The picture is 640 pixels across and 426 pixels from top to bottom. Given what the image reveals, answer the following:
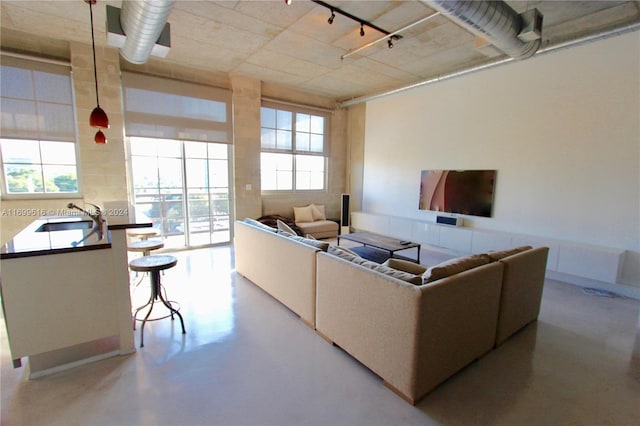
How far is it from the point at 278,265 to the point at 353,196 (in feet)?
14.9

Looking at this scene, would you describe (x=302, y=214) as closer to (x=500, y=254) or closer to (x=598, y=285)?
(x=500, y=254)

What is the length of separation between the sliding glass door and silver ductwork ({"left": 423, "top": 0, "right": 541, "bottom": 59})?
4365 mm

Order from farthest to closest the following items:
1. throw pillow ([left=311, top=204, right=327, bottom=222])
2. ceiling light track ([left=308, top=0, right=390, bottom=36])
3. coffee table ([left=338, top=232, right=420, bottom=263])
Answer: throw pillow ([left=311, top=204, right=327, bottom=222]), coffee table ([left=338, top=232, right=420, bottom=263]), ceiling light track ([left=308, top=0, right=390, bottom=36])

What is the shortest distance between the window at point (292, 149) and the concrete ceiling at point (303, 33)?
3.75ft

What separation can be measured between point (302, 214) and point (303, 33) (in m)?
3.57

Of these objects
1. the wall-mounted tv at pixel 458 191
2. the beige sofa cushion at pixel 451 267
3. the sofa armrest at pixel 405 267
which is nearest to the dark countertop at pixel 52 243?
the sofa armrest at pixel 405 267

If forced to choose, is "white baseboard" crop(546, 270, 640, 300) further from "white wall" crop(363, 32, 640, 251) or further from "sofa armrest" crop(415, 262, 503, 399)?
"sofa armrest" crop(415, 262, 503, 399)

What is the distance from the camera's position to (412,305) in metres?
1.71

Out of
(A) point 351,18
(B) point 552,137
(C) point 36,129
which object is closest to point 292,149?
(A) point 351,18

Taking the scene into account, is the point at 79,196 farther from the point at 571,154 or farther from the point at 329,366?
the point at 571,154

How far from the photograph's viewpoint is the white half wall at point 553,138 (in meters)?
3.48

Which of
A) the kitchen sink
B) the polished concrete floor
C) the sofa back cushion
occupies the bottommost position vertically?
the polished concrete floor

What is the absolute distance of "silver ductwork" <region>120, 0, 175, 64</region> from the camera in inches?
97.5

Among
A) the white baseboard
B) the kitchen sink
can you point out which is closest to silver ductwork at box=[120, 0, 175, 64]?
the kitchen sink
